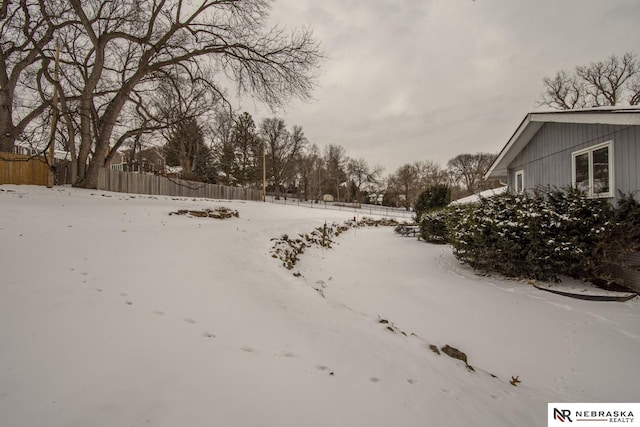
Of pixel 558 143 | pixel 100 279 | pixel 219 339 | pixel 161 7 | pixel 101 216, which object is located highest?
pixel 161 7

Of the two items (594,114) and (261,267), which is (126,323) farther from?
(594,114)

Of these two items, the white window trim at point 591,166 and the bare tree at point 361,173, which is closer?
the white window trim at point 591,166

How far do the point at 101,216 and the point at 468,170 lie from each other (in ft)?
195

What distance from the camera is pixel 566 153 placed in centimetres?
828

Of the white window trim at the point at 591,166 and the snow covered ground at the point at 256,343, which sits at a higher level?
the white window trim at the point at 591,166

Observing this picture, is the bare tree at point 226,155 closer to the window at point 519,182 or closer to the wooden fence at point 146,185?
the wooden fence at point 146,185

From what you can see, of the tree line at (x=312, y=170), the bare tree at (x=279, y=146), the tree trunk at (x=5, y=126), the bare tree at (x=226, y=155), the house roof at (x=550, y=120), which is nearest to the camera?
the house roof at (x=550, y=120)

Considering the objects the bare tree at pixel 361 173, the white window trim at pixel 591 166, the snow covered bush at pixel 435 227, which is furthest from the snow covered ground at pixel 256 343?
the bare tree at pixel 361 173

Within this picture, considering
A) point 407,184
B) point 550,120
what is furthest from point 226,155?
point 550,120

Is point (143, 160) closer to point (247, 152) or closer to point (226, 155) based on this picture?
point (226, 155)

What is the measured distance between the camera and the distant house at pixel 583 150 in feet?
20.0

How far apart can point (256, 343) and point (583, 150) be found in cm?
958

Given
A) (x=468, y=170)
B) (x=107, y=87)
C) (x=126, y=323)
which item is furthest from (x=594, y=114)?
(x=468, y=170)

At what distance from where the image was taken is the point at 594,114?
6426 millimetres
